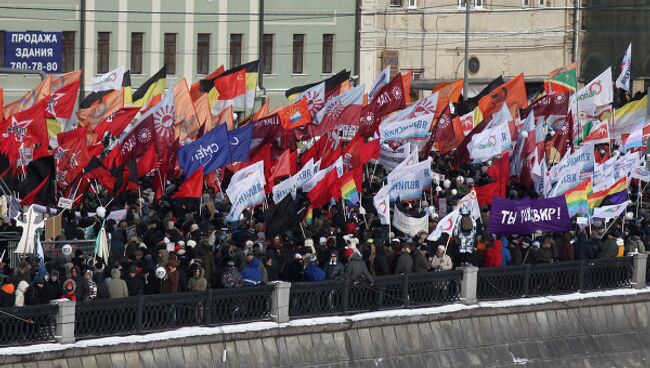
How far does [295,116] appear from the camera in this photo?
126ft

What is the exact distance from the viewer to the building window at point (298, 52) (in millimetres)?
61938

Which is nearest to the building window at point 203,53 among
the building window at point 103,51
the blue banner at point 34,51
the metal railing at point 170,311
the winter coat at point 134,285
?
the building window at point 103,51

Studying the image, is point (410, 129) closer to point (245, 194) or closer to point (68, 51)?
point (245, 194)

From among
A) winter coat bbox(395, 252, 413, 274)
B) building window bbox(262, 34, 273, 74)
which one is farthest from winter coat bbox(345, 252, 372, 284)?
building window bbox(262, 34, 273, 74)

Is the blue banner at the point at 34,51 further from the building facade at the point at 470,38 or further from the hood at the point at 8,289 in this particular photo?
the hood at the point at 8,289

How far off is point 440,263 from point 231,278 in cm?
357

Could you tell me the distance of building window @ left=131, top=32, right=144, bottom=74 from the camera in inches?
2317

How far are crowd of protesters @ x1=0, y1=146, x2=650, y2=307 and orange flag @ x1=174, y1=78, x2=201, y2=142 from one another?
3109 millimetres

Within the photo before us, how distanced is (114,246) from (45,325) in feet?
14.2

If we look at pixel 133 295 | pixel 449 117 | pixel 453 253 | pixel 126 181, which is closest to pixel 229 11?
pixel 449 117

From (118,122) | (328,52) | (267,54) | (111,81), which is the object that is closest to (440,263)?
(118,122)

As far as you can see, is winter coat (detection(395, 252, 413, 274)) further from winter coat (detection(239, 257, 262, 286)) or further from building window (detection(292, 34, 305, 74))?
building window (detection(292, 34, 305, 74))

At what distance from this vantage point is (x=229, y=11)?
198 feet

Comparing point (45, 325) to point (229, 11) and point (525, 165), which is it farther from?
point (229, 11)
